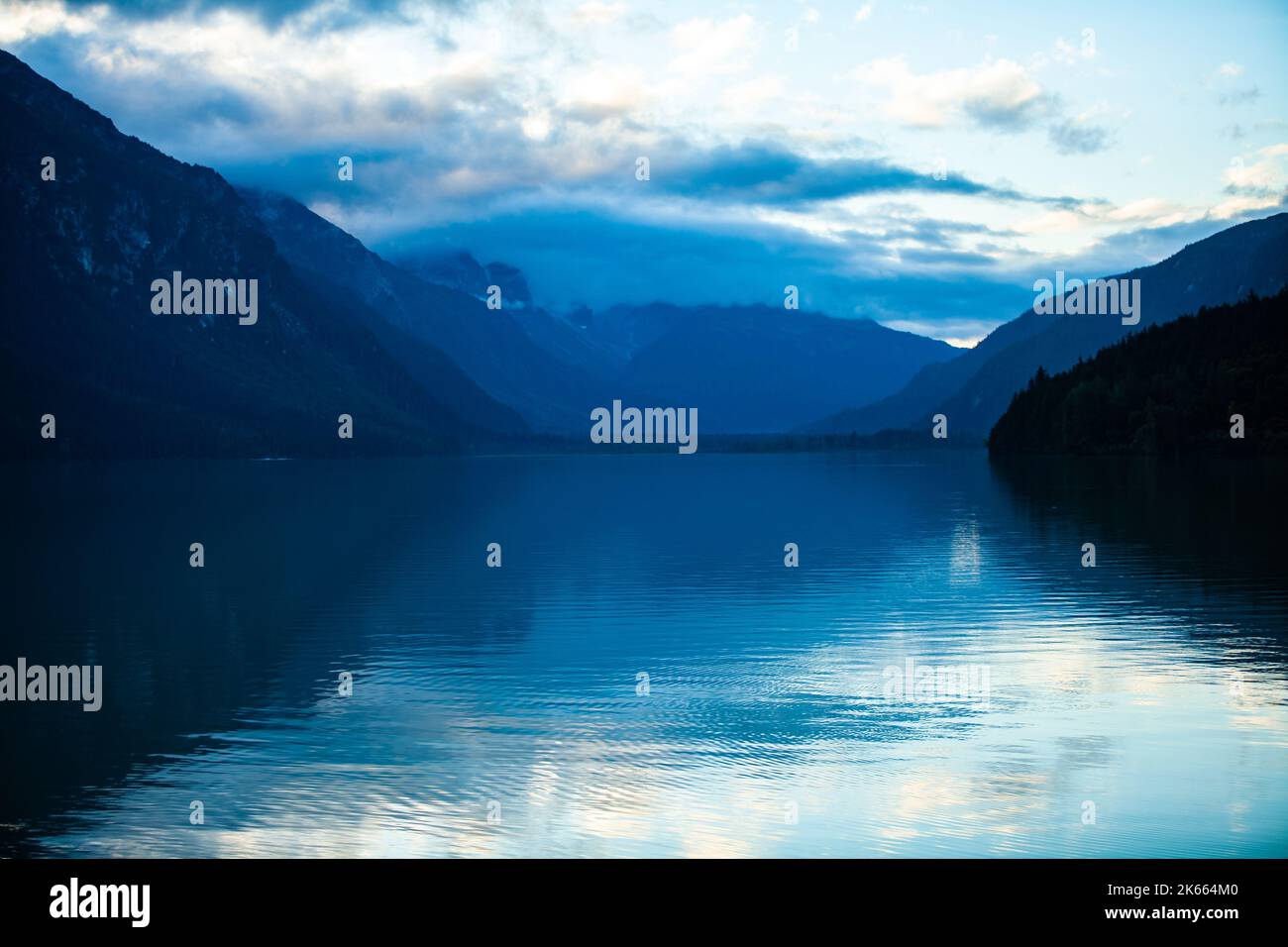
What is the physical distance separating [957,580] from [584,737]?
36.2 m

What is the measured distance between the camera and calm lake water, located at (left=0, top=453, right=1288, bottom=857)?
25.8 m

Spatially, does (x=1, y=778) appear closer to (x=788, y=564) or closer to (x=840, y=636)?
(x=840, y=636)

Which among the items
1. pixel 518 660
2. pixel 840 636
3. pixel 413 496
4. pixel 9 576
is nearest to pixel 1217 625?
pixel 840 636

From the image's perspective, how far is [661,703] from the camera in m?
36.7

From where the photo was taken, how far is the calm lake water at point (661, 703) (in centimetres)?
2578
